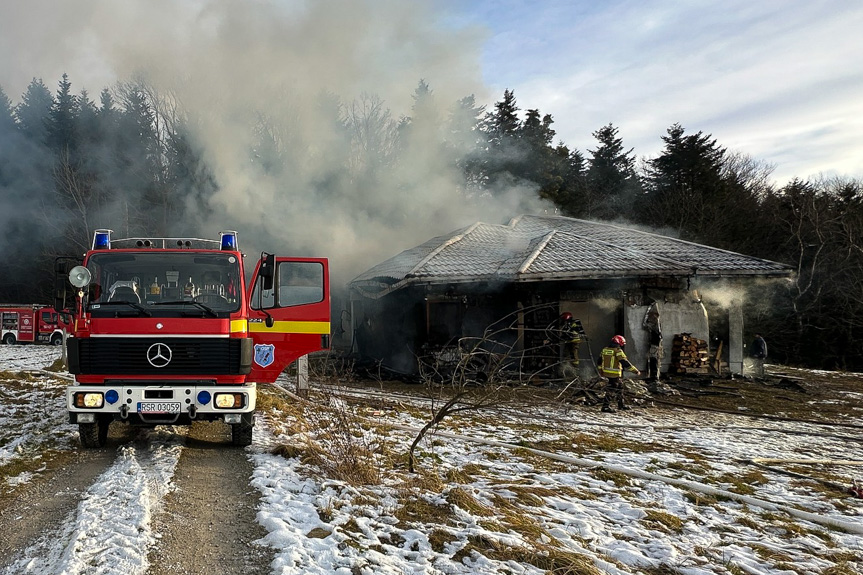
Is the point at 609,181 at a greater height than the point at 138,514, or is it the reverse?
the point at 609,181

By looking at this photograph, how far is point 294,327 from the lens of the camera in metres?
6.90

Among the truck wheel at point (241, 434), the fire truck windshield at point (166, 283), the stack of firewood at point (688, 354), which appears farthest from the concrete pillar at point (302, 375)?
the stack of firewood at point (688, 354)

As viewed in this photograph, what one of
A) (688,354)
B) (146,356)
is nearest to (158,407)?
Result: (146,356)

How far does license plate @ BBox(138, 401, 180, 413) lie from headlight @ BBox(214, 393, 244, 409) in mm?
382

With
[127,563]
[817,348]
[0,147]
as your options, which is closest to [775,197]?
[817,348]

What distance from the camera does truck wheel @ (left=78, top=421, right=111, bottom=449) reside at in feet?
20.0

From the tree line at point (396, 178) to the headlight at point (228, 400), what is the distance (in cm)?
1636

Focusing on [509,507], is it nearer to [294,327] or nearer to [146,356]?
[294,327]

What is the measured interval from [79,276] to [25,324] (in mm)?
30265

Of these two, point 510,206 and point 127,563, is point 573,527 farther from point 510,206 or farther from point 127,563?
point 510,206

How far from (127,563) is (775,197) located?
3790 centimetres

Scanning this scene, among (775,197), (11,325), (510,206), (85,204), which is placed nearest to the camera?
(85,204)

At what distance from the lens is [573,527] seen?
14.3 ft

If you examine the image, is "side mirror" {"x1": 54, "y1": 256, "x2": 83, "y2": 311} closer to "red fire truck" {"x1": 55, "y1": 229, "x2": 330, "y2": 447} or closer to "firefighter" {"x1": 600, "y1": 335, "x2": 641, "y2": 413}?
"red fire truck" {"x1": 55, "y1": 229, "x2": 330, "y2": 447}
